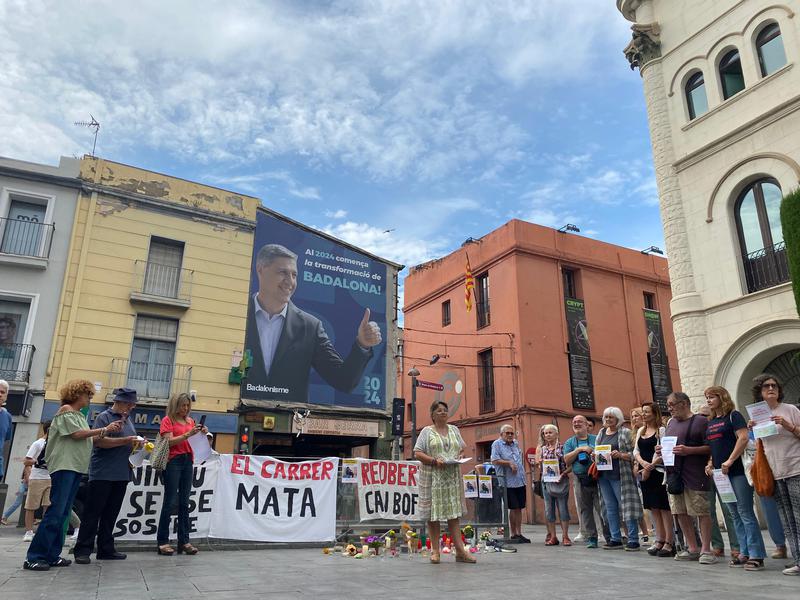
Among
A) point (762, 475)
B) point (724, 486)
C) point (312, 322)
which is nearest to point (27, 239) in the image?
point (312, 322)

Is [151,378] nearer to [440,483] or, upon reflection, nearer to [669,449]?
[440,483]

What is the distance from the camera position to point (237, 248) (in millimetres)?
19656

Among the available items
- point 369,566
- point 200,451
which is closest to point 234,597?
point 369,566

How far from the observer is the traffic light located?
17828 mm

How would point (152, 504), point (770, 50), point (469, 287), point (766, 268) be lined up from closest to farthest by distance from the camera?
point (152, 504)
point (766, 268)
point (770, 50)
point (469, 287)

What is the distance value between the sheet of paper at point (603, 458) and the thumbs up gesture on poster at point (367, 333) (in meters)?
14.5

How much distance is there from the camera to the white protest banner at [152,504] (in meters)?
7.20

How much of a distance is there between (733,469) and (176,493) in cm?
609

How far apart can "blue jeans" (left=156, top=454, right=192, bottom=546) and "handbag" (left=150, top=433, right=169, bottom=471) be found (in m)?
0.09

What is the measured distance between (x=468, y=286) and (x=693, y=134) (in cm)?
1153

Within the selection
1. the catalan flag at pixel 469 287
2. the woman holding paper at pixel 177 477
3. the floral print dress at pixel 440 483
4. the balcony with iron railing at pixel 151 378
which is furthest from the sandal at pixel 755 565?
the catalan flag at pixel 469 287

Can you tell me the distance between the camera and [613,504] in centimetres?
777

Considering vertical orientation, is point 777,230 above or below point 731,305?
above

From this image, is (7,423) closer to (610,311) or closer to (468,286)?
(468,286)
